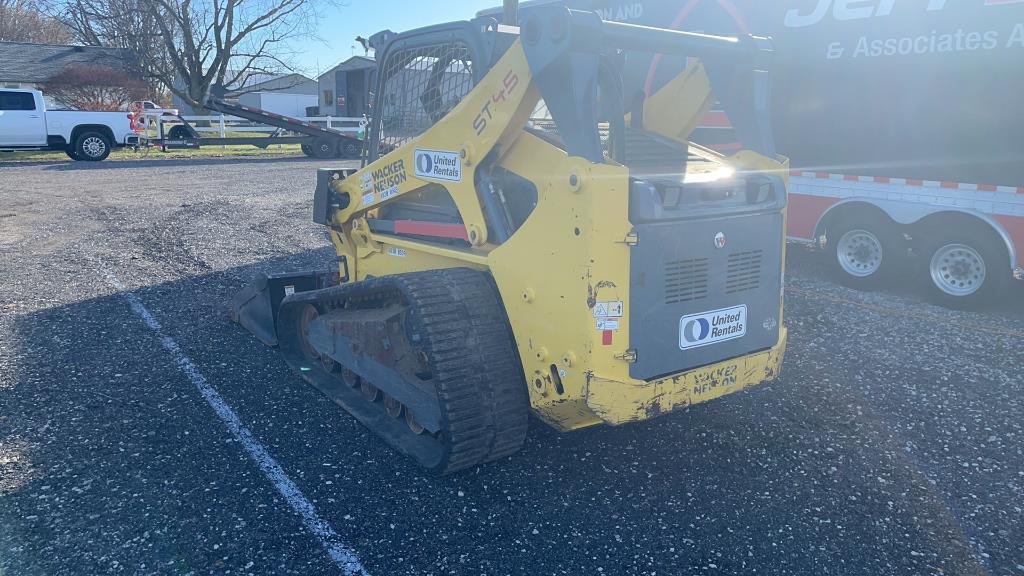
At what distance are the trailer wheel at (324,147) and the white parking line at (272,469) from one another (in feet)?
63.1

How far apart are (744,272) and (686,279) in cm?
46

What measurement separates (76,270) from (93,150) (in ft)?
49.7

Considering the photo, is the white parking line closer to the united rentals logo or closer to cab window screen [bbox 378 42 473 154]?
cab window screen [bbox 378 42 473 154]

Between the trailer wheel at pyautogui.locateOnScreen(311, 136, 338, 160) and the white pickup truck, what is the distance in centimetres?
541

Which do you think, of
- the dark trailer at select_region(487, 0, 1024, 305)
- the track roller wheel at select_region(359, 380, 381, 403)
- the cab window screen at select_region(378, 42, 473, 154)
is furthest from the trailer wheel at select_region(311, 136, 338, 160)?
the track roller wheel at select_region(359, 380, 381, 403)

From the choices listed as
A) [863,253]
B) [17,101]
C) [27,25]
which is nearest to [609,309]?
[863,253]

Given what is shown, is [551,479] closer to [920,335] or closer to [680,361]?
[680,361]

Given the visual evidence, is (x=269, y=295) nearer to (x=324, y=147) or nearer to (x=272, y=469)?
(x=272, y=469)

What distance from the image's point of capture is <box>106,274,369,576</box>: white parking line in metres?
3.49

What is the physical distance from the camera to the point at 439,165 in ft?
15.1

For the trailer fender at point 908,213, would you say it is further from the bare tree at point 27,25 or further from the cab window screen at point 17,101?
the bare tree at point 27,25

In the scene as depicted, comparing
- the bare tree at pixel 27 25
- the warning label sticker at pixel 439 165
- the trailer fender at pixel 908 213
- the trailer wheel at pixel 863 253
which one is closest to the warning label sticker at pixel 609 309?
the warning label sticker at pixel 439 165

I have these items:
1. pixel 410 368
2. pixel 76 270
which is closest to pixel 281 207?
pixel 76 270

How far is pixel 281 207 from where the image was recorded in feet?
44.9
